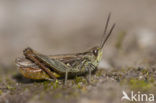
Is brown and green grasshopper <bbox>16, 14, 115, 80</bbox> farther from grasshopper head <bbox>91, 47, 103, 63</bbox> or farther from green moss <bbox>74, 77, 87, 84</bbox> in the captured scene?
green moss <bbox>74, 77, 87, 84</bbox>

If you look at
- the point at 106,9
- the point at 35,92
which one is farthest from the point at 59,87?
the point at 106,9

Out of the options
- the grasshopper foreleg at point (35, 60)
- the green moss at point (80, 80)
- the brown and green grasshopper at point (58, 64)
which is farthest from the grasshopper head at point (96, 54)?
the grasshopper foreleg at point (35, 60)

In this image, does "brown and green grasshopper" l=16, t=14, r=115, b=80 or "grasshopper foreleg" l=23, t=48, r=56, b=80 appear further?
"grasshopper foreleg" l=23, t=48, r=56, b=80

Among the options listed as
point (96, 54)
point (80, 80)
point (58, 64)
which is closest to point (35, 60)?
point (58, 64)

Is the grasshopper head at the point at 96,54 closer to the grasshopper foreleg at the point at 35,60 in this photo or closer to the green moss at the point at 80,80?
the green moss at the point at 80,80

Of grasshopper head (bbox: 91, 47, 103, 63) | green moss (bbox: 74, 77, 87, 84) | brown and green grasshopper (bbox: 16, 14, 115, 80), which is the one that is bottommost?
green moss (bbox: 74, 77, 87, 84)

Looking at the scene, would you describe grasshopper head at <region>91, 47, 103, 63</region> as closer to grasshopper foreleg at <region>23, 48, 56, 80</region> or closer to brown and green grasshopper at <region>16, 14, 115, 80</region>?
brown and green grasshopper at <region>16, 14, 115, 80</region>

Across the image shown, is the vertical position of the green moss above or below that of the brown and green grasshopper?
below

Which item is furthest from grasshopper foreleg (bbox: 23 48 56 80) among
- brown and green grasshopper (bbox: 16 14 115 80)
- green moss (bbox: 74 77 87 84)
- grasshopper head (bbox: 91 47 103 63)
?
grasshopper head (bbox: 91 47 103 63)
